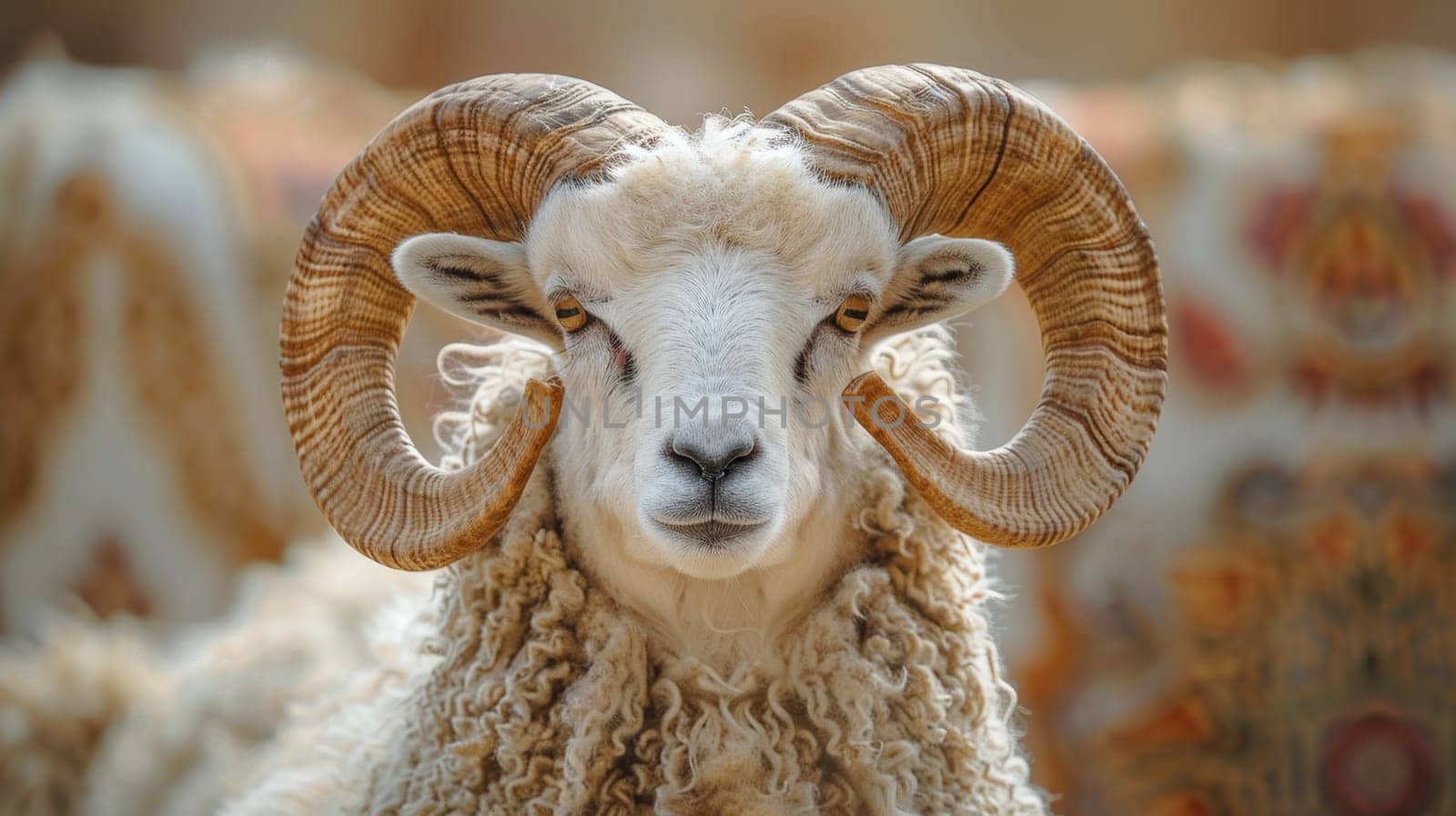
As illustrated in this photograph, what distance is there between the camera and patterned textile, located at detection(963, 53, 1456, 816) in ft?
22.8

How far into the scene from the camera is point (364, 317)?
120 inches

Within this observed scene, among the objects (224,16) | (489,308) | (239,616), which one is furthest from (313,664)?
(224,16)

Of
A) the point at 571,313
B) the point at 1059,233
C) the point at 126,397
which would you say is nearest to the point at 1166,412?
the point at 1059,233

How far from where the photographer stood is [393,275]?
310 centimetres

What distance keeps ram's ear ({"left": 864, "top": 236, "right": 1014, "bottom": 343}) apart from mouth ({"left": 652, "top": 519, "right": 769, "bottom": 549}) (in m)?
0.68

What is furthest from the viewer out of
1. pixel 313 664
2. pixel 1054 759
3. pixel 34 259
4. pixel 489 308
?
pixel 34 259

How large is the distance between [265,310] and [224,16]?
6212 mm

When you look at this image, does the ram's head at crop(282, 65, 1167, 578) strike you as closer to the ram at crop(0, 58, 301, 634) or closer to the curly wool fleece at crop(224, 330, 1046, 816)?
the curly wool fleece at crop(224, 330, 1046, 816)

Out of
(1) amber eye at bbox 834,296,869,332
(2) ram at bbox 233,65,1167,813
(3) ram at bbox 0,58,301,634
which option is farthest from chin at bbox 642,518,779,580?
(3) ram at bbox 0,58,301,634

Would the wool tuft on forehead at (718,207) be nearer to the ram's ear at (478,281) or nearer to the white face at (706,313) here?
the white face at (706,313)

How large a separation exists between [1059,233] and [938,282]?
11.3 inches

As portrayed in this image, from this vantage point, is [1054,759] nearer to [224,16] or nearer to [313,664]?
[313,664]

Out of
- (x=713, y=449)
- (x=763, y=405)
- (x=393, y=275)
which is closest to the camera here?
(x=713, y=449)

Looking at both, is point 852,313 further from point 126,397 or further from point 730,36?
point 730,36
